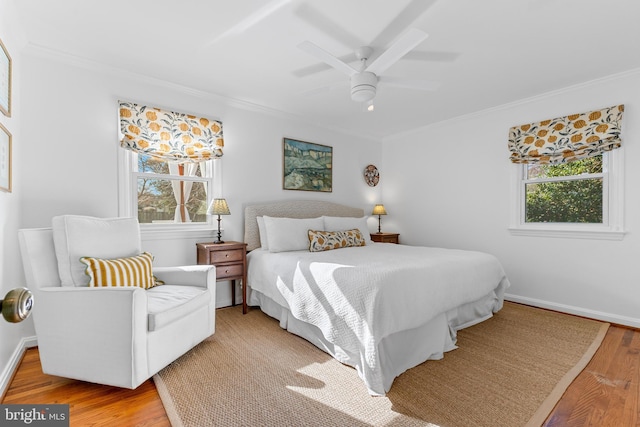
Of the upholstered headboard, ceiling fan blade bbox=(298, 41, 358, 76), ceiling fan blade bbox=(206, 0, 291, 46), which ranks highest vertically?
ceiling fan blade bbox=(206, 0, 291, 46)

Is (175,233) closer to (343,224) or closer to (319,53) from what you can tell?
(343,224)

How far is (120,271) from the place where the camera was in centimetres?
213

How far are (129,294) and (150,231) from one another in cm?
145

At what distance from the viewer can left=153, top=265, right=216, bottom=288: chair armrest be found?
247 centimetres

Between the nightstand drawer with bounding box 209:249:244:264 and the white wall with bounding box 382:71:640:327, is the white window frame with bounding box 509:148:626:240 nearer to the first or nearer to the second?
the white wall with bounding box 382:71:640:327

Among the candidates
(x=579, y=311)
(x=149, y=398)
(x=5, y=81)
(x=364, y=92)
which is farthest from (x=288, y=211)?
(x=579, y=311)

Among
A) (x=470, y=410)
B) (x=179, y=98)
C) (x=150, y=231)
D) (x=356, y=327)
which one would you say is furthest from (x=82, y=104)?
(x=470, y=410)

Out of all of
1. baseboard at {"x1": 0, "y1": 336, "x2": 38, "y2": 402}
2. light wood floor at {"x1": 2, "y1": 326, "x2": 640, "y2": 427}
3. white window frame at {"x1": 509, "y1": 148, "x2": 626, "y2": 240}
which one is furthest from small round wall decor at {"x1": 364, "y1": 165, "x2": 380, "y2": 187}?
baseboard at {"x1": 0, "y1": 336, "x2": 38, "y2": 402}

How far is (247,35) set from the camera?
231 centimetres

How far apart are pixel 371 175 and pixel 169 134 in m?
3.14

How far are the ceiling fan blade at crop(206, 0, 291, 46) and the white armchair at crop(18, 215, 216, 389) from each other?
1.74 metres

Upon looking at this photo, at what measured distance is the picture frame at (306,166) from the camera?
4137mm

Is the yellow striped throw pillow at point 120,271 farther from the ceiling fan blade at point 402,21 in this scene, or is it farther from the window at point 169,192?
the ceiling fan blade at point 402,21

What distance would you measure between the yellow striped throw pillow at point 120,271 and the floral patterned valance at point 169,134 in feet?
3.98
